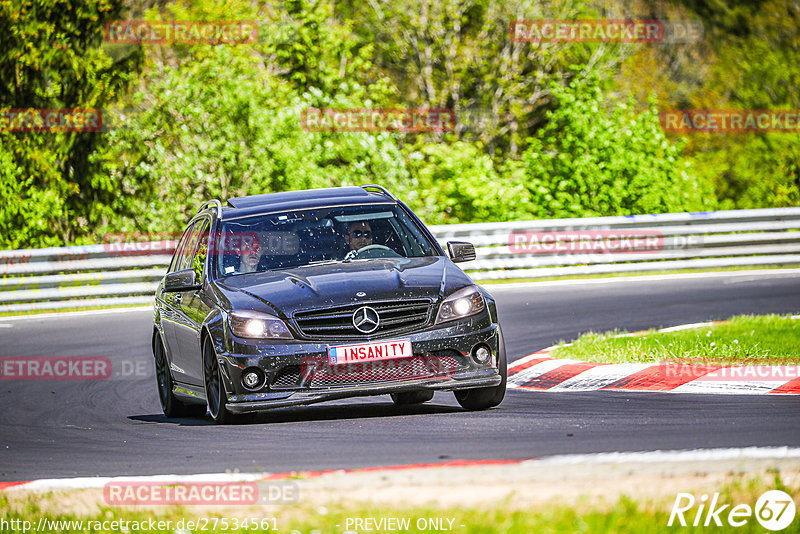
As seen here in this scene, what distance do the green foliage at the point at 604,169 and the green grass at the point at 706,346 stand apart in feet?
39.6

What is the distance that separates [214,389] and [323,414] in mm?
915

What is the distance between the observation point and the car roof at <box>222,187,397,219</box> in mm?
10219

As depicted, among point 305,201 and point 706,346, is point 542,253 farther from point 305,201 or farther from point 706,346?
point 305,201

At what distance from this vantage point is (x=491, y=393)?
9.23 m

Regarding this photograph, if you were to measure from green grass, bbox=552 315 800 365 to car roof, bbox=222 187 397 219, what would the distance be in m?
2.46

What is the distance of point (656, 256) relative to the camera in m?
21.5

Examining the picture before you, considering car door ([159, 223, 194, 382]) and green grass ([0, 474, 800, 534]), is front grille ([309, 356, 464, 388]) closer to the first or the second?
car door ([159, 223, 194, 382])

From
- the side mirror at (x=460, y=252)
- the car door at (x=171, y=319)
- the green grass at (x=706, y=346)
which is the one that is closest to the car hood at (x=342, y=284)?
the side mirror at (x=460, y=252)

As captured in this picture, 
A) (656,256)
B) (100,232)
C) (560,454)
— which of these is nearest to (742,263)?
(656,256)

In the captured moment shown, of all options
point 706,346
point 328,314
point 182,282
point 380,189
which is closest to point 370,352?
point 328,314

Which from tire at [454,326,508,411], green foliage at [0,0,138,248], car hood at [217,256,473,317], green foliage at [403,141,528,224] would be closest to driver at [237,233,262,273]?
car hood at [217,256,473,317]

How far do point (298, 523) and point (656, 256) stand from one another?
55.0ft

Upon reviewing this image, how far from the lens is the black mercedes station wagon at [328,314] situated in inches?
339

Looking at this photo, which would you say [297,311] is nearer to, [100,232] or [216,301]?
[216,301]
